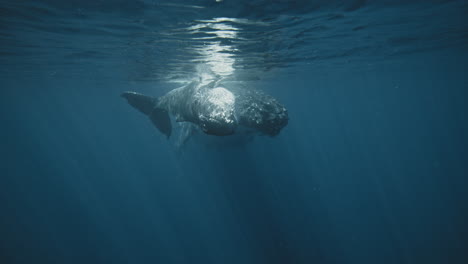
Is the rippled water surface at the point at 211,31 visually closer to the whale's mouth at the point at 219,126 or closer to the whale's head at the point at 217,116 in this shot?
the whale's head at the point at 217,116

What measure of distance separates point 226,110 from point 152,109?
7296 mm

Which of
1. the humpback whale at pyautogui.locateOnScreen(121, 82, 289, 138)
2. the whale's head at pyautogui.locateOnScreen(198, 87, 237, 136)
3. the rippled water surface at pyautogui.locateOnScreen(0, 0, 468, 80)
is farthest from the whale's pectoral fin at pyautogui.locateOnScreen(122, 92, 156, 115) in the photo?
the whale's head at pyautogui.locateOnScreen(198, 87, 237, 136)

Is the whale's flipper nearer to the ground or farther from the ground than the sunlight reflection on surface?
nearer to the ground

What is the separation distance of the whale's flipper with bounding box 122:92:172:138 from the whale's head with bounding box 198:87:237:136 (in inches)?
232

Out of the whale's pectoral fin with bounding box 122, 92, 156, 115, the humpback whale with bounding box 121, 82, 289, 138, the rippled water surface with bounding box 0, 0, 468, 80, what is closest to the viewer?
the humpback whale with bounding box 121, 82, 289, 138

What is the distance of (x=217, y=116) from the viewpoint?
22.1ft

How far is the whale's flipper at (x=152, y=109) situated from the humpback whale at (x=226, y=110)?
1.11m

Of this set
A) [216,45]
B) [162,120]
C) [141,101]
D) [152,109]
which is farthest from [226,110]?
[216,45]

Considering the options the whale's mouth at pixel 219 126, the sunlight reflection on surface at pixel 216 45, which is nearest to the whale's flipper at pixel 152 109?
the sunlight reflection on surface at pixel 216 45

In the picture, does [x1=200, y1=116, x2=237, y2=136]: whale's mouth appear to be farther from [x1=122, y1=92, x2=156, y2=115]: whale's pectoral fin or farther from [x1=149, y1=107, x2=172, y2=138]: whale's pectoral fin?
[x1=122, y1=92, x2=156, y2=115]: whale's pectoral fin

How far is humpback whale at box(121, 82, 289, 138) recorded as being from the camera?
22.5 feet

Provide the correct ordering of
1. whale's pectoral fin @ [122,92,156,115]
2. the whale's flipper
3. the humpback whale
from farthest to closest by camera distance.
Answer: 1. the whale's flipper
2. whale's pectoral fin @ [122,92,156,115]
3. the humpback whale

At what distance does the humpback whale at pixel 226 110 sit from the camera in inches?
270

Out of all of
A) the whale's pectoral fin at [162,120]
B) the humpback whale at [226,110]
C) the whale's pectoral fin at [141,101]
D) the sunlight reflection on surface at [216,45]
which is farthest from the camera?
the whale's pectoral fin at [162,120]
